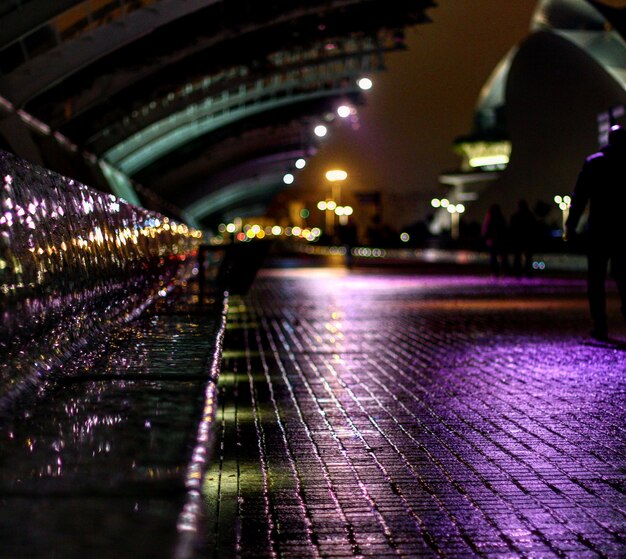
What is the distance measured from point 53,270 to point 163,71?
29.7 m

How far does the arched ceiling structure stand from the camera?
1000 inches

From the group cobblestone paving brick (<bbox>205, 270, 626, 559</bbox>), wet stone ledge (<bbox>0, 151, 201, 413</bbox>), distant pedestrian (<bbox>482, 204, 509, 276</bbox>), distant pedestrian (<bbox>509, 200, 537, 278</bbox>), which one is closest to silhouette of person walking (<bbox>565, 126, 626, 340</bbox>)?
cobblestone paving brick (<bbox>205, 270, 626, 559</bbox>)

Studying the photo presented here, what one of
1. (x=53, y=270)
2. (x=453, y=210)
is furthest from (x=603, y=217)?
(x=453, y=210)

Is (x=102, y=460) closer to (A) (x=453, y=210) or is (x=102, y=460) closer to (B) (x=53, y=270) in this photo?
(B) (x=53, y=270)

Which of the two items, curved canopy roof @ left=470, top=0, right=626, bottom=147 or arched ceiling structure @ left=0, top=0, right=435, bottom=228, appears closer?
arched ceiling structure @ left=0, top=0, right=435, bottom=228

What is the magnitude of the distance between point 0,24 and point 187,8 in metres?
4.68

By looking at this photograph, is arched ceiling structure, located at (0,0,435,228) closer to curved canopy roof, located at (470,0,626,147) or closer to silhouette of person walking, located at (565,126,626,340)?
silhouette of person walking, located at (565,126,626,340)

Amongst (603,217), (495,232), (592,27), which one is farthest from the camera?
(592,27)

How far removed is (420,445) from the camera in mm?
6121

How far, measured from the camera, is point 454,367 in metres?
9.70

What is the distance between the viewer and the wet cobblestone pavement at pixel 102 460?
213 cm

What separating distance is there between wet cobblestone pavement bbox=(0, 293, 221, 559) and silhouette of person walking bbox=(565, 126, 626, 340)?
22.4 feet

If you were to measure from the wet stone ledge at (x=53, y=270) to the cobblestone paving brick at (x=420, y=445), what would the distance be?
915 millimetres

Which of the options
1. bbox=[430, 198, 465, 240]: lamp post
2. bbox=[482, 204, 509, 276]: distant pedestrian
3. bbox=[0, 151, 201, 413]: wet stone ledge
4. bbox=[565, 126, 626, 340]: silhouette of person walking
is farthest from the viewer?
bbox=[430, 198, 465, 240]: lamp post
